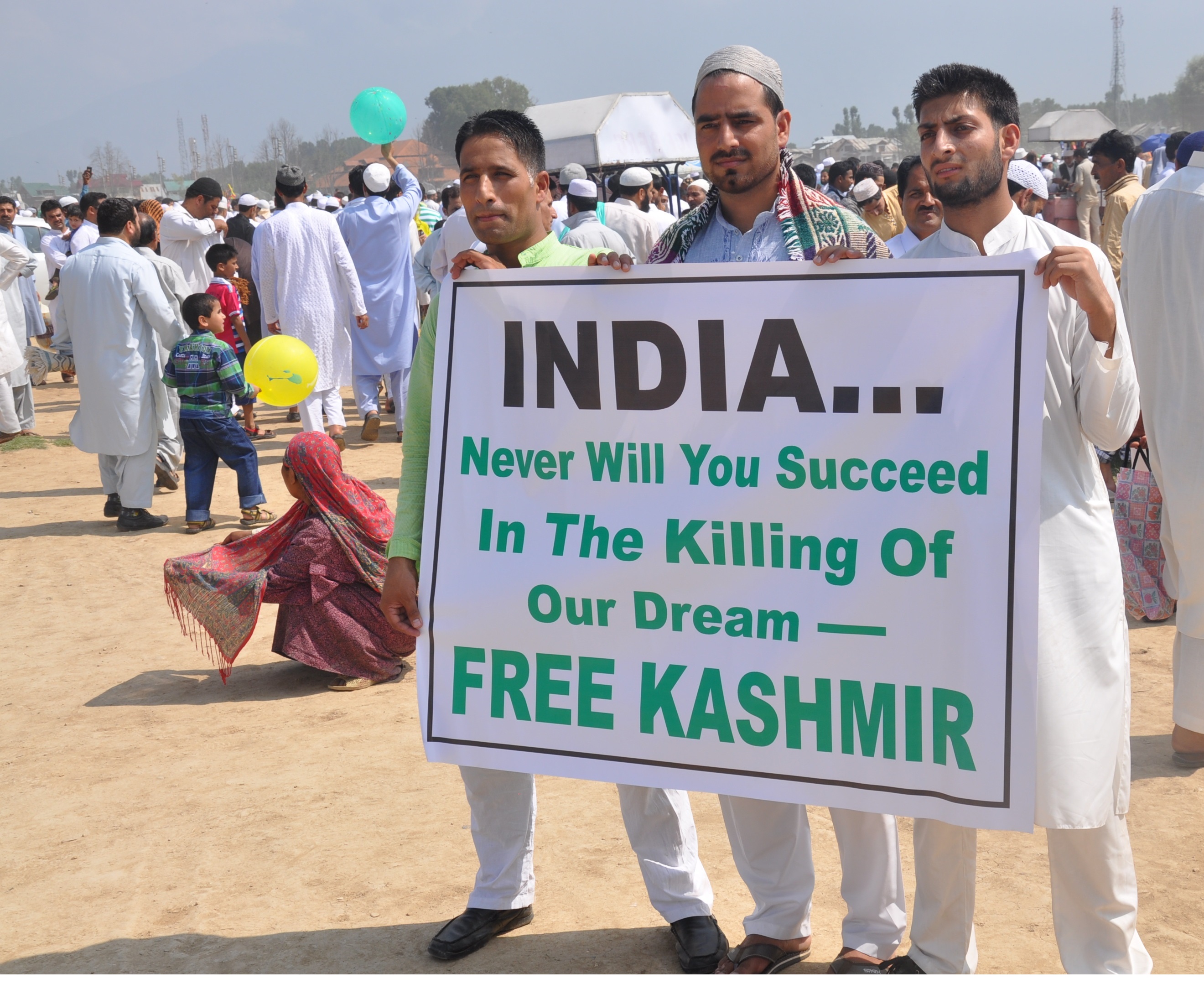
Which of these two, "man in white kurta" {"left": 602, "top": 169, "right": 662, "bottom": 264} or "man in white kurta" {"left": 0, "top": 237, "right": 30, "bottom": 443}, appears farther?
"man in white kurta" {"left": 0, "top": 237, "right": 30, "bottom": 443}

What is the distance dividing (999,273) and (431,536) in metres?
1.27

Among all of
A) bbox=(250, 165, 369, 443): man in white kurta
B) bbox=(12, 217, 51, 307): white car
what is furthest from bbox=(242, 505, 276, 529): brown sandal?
bbox=(12, 217, 51, 307): white car

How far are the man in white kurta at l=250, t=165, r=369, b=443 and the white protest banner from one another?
6477mm

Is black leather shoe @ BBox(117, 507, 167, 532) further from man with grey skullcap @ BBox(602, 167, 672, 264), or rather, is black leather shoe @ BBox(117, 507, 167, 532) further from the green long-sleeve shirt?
the green long-sleeve shirt

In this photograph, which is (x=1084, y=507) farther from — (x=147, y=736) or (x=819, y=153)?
(x=819, y=153)

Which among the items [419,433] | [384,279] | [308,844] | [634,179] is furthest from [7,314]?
[419,433]

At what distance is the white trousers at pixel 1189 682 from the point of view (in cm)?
365

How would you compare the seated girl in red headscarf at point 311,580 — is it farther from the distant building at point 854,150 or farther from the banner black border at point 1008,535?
the distant building at point 854,150

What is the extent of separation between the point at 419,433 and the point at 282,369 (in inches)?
164

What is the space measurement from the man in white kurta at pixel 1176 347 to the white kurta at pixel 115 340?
612cm

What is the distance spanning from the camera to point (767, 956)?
268 centimetres

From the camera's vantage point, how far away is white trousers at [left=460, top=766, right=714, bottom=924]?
2.81 metres

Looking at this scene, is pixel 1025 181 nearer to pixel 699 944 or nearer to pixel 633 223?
pixel 633 223

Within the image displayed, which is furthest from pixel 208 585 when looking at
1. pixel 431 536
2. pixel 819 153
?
pixel 819 153
